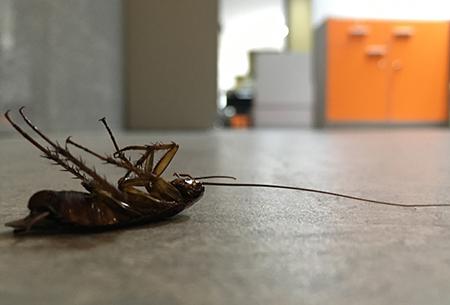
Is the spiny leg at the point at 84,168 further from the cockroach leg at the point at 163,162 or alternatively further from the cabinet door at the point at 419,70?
the cabinet door at the point at 419,70

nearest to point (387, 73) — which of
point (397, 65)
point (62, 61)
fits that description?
point (397, 65)

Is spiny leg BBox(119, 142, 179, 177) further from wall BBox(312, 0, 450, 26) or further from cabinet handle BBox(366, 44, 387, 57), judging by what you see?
wall BBox(312, 0, 450, 26)

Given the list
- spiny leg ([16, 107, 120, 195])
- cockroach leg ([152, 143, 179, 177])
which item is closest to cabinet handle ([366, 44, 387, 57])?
cockroach leg ([152, 143, 179, 177])

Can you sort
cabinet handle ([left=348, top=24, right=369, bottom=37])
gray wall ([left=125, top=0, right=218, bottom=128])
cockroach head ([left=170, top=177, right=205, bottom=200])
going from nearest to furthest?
cockroach head ([left=170, top=177, right=205, bottom=200]) < gray wall ([left=125, top=0, right=218, bottom=128]) < cabinet handle ([left=348, top=24, right=369, bottom=37])

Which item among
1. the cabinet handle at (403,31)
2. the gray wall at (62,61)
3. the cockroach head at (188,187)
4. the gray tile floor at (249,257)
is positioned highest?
the cabinet handle at (403,31)

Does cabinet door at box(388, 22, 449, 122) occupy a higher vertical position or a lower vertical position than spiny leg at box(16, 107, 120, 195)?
higher

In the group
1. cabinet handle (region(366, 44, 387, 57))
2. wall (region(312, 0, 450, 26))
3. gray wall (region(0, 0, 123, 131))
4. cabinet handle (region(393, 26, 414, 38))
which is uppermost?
wall (region(312, 0, 450, 26))

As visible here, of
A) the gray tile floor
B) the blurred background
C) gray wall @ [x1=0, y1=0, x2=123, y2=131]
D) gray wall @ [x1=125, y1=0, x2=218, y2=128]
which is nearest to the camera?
the gray tile floor

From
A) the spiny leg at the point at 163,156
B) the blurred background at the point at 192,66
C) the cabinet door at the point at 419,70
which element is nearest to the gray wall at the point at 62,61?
the blurred background at the point at 192,66

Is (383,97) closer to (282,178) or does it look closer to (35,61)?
(35,61)
